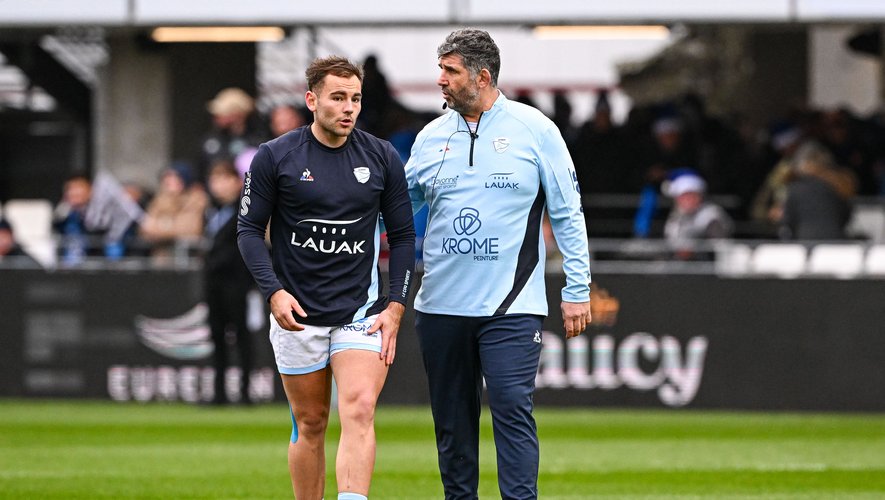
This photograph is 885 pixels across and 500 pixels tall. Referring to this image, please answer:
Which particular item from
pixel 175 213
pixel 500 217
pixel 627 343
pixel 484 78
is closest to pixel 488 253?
pixel 500 217

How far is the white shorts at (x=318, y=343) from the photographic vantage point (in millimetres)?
6969

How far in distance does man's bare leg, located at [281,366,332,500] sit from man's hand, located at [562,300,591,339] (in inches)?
43.5

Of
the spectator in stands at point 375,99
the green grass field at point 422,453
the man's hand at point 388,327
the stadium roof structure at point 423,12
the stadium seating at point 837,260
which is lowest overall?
the green grass field at point 422,453

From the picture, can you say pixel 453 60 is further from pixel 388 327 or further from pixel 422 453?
pixel 422 453

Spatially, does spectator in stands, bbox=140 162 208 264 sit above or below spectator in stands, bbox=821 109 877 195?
below

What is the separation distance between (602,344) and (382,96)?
481 cm

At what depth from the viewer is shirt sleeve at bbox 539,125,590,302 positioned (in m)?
7.04

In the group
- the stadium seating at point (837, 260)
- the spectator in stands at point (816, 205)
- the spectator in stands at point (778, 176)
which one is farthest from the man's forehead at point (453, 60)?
the spectator in stands at point (778, 176)

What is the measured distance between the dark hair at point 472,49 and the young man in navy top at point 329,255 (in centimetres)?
44

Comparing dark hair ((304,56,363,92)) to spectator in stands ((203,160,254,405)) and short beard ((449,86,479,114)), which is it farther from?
spectator in stands ((203,160,254,405))

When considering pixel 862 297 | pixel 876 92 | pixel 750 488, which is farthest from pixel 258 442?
pixel 876 92

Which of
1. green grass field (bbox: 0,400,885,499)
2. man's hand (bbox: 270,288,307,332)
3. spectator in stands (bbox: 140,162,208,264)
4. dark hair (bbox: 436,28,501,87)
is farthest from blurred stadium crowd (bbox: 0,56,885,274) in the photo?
man's hand (bbox: 270,288,307,332)

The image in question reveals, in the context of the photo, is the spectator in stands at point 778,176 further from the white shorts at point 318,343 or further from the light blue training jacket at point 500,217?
the white shorts at point 318,343

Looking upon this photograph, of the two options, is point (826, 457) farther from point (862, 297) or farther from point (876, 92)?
point (876, 92)
